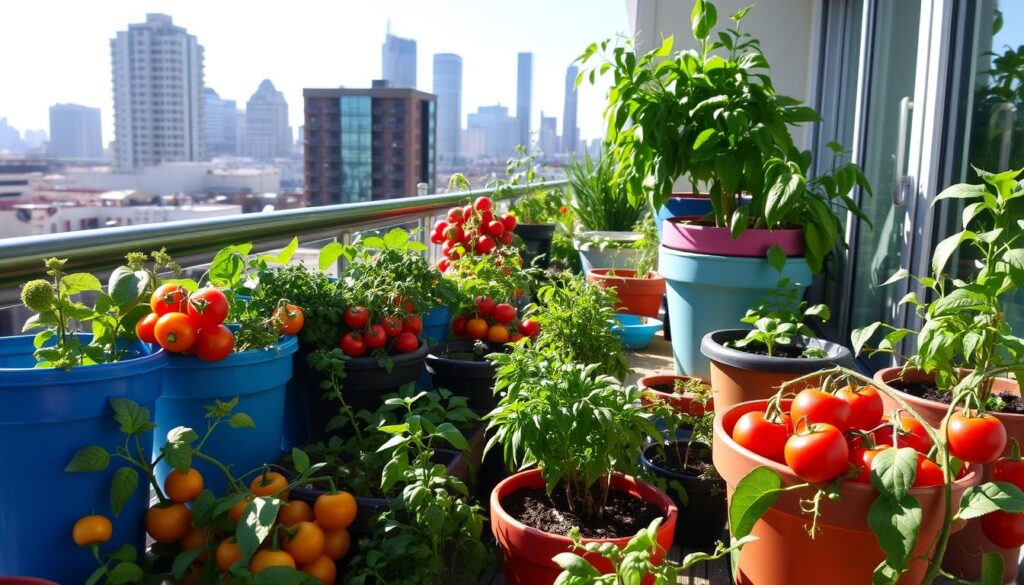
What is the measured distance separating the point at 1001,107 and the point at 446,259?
1.96 m

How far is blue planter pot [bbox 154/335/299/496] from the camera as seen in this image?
1.58 metres

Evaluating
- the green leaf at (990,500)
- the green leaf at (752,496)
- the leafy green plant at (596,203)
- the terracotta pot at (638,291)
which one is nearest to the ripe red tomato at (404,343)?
the green leaf at (752,496)

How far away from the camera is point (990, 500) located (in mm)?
1218

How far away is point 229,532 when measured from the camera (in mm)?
1427

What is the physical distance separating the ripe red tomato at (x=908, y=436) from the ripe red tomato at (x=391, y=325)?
3.47 feet

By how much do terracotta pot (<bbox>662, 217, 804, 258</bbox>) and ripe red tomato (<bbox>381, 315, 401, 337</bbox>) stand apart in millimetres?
1118

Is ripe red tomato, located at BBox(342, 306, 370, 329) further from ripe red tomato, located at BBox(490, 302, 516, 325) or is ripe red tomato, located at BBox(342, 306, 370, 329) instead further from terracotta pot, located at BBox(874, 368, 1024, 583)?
terracotta pot, located at BBox(874, 368, 1024, 583)

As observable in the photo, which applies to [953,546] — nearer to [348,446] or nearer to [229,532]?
[348,446]

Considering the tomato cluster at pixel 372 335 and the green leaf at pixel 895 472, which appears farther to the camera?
the tomato cluster at pixel 372 335

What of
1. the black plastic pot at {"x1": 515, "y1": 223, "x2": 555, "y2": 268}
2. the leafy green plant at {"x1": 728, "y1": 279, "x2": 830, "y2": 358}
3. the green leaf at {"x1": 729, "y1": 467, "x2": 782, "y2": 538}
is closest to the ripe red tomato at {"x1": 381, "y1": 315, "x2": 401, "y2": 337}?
the leafy green plant at {"x1": 728, "y1": 279, "x2": 830, "y2": 358}

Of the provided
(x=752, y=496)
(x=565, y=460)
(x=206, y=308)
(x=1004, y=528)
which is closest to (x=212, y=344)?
(x=206, y=308)

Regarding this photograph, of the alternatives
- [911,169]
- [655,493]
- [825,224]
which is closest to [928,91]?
[911,169]

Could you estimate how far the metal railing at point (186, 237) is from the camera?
1.51 metres

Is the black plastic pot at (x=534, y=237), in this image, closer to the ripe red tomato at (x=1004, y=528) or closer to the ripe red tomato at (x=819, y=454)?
the ripe red tomato at (x=1004, y=528)
